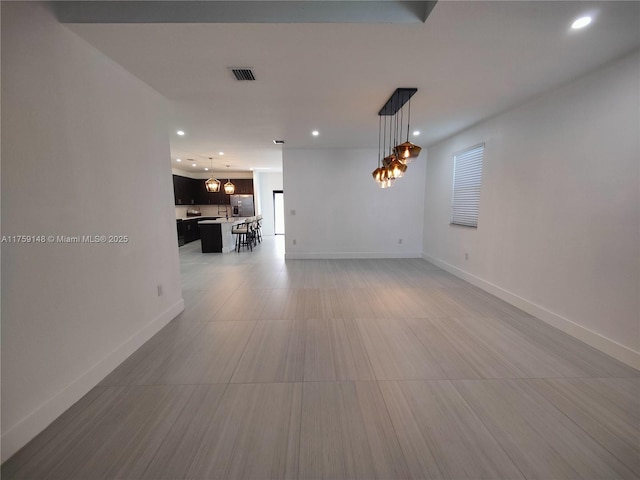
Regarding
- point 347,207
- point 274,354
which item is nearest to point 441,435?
point 274,354

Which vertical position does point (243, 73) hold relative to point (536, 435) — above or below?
above

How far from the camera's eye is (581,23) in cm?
170

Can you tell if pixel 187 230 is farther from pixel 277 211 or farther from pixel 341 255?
pixel 341 255

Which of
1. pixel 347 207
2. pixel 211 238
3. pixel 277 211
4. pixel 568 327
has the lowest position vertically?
pixel 568 327

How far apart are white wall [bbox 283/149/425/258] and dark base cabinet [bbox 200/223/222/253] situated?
225 cm

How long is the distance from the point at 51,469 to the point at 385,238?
19.6 feet

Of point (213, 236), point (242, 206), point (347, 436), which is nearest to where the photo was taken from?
point (347, 436)

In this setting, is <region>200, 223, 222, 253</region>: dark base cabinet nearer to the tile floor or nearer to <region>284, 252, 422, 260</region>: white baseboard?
<region>284, 252, 422, 260</region>: white baseboard

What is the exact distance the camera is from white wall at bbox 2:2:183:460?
1.39 m

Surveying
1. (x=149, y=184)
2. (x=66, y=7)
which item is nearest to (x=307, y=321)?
(x=149, y=184)

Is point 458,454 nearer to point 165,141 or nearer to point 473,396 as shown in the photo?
point 473,396

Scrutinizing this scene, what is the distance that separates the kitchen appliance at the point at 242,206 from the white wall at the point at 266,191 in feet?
1.11

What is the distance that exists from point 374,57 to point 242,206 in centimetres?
886
